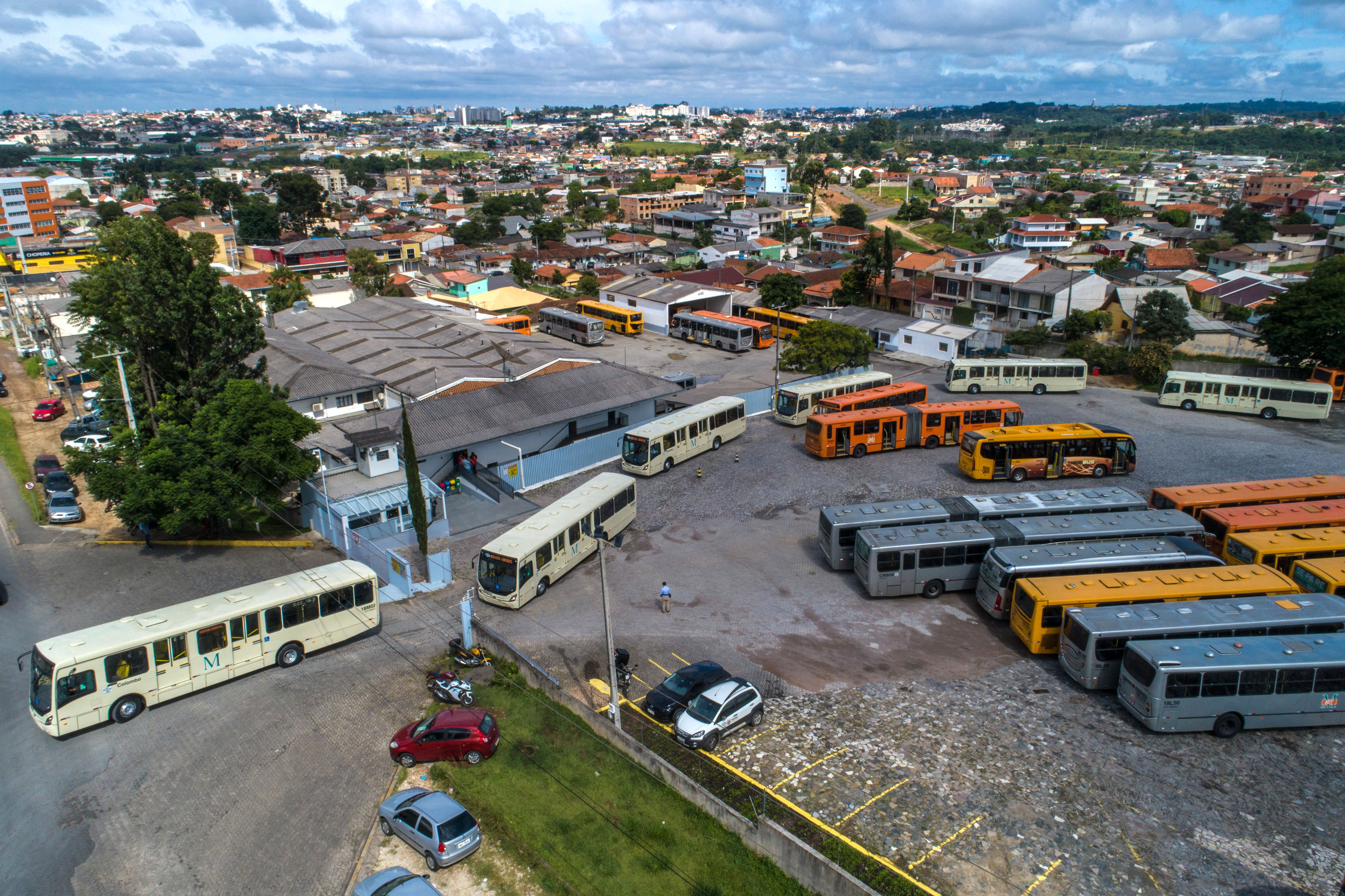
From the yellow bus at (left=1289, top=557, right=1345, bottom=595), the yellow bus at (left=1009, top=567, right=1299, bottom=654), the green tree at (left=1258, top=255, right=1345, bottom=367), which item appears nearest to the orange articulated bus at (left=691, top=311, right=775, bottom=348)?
the green tree at (left=1258, top=255, right=1345, bottom=367)

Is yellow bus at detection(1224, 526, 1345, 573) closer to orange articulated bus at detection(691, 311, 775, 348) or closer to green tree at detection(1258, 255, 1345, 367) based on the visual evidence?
green tree at detection(1258, 255, 1345, 367)

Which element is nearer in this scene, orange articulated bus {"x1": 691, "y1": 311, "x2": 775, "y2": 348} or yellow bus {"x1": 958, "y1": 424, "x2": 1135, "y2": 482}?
yellow bus {"x1": 958, "y1": 424, "x2": 1135, "y2": 482}

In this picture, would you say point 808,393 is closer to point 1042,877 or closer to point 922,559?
point 922,559

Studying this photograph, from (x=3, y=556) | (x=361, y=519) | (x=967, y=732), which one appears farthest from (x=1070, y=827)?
(x=3, y=556)

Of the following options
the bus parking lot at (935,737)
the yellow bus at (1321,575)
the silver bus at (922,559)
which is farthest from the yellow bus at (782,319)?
the yellow bus at (1321,575)

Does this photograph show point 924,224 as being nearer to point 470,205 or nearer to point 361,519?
point 470,205

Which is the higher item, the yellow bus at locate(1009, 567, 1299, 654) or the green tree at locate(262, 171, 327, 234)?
the green tree at locate(262, 171, 327, 234)

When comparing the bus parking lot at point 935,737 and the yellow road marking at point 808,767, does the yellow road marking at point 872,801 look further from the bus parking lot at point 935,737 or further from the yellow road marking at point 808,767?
the yellow road marking at point 808,767
